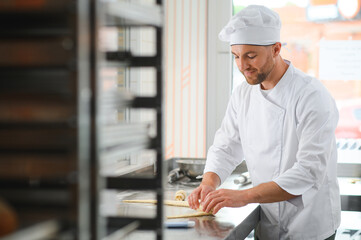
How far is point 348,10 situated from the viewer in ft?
12.3

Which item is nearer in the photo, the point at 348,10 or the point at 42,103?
the point at 42,103

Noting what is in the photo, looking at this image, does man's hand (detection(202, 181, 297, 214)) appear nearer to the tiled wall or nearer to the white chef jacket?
the white chef jacket

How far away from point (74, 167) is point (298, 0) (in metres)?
3.48

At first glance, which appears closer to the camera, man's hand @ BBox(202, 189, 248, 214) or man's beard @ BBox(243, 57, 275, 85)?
man's hand @ BBox(202, 189, 248, 214)

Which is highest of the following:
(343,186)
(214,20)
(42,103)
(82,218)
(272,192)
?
(214,20)

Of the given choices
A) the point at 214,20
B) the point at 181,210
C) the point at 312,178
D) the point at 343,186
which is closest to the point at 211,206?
the point at 181,210

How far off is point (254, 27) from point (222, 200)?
830 mm

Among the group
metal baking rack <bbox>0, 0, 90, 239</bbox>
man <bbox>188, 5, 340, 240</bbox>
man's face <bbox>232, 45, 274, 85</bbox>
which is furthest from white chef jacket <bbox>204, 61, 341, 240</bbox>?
metal baking rack <bbox>0, 0, 90, 239</bbox>

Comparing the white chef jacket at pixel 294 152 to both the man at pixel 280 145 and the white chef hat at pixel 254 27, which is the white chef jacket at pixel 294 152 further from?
the white chef hat at pixel 254 27

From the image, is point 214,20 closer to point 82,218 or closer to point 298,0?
point 298,0

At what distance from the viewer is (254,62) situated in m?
2.37

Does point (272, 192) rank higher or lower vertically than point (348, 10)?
lower

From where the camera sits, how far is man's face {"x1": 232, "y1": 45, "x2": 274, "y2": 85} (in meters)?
2.37

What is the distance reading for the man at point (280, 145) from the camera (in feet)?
7.34
